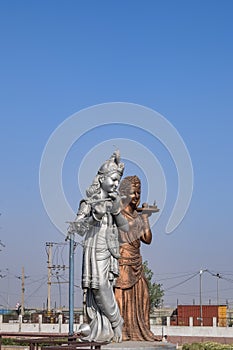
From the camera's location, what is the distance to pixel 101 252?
10.5m

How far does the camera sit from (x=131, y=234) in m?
12.3

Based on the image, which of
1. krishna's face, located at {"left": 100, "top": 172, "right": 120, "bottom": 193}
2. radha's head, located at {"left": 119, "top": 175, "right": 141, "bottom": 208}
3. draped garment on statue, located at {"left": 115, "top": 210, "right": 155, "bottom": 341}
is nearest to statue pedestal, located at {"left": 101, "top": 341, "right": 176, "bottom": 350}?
draped garment on statue, located at {"left": 115, "top": 210, "right": 155, "bottom": 341}

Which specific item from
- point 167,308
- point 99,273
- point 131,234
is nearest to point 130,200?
point 131,234

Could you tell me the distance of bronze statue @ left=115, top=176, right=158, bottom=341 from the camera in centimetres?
1199

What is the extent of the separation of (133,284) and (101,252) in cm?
200

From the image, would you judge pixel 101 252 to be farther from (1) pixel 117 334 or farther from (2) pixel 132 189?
(2) pixel 132 189

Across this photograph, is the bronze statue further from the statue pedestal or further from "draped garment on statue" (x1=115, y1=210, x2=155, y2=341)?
the statue pedestal

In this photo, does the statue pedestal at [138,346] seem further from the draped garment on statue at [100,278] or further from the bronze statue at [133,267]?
the bronze statue at [133,267]

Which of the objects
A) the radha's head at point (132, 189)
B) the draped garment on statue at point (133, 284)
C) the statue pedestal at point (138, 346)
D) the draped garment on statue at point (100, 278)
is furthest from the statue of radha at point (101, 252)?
the radha's head at point (132, 189)

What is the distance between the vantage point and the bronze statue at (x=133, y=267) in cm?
1199

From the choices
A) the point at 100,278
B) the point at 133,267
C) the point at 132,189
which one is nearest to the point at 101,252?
the point at 100,278

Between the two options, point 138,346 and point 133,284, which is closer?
point 138,346

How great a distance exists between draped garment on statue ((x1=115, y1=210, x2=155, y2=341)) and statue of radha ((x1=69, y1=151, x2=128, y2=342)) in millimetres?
1239

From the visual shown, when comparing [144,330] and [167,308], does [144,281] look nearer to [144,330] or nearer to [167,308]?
[144,330]
